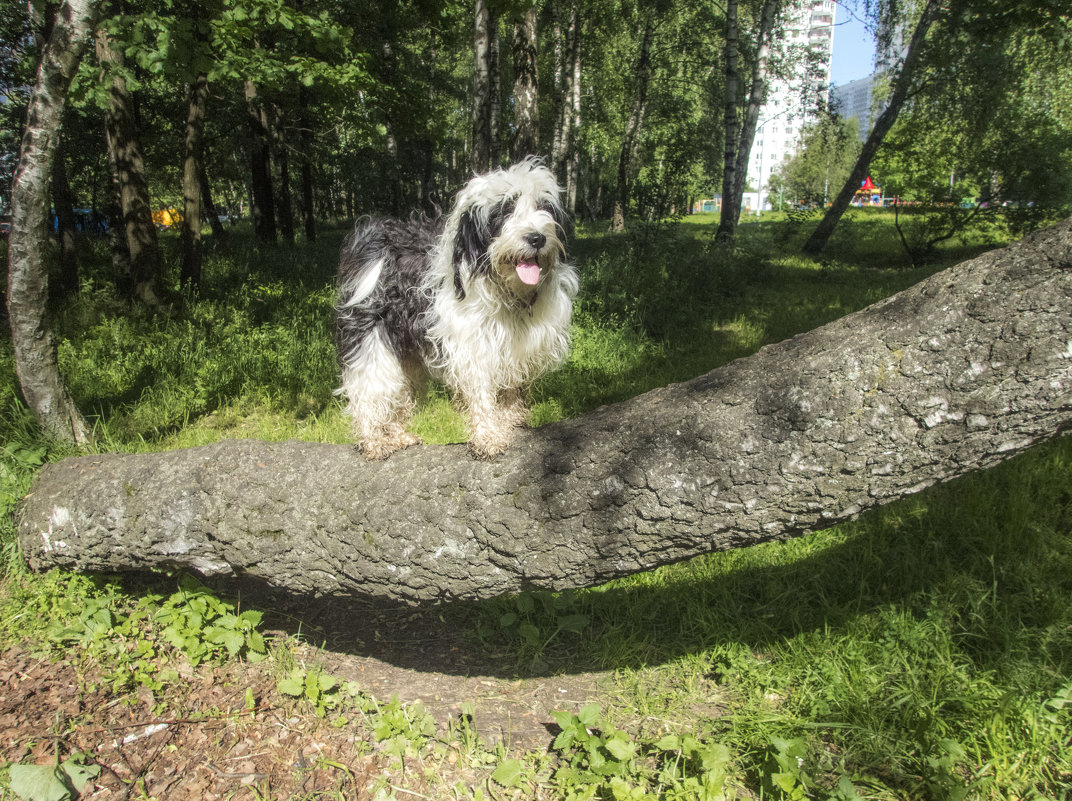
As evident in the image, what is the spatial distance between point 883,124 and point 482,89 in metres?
8.73

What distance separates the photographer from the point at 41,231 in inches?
150

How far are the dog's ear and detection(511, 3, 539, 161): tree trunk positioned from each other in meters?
7.55

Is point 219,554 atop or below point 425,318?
below

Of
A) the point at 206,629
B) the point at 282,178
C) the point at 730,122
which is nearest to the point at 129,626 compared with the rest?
the point at 206,629

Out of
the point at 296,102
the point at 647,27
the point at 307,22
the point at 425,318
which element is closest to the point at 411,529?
the point at 425,318

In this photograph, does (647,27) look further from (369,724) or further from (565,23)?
(369,724)

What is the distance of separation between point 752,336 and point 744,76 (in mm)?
21430

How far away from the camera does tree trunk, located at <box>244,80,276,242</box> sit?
49.2 ft

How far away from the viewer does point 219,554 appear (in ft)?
9.73

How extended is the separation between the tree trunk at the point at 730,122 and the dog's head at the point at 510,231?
36.5 ft

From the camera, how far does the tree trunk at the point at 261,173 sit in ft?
49.2

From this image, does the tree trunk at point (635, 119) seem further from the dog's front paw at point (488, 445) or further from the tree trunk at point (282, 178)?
the dog's front paw at point (488, 445)

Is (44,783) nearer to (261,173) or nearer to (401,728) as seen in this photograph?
(401,728)

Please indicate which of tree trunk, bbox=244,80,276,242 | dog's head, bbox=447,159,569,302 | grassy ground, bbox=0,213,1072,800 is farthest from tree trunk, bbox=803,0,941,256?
dog's head, bbox=447,159,569,302
